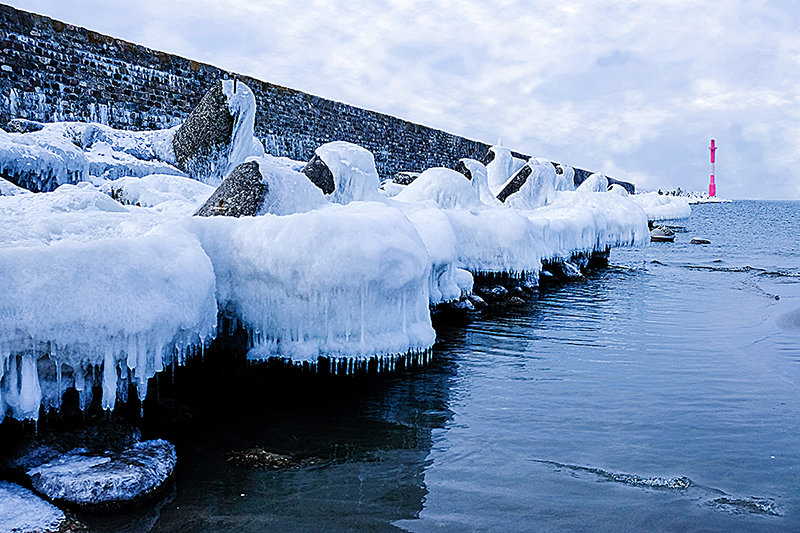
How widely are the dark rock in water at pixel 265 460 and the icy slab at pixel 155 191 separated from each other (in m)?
3.71

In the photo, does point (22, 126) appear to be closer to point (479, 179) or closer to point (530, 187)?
point (479, 179)

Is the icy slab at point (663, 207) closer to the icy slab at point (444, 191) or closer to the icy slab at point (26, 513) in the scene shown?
the icy slab at point (444, 191)

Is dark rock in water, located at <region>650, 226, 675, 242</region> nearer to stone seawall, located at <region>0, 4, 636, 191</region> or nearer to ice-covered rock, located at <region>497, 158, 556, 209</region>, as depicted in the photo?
ice-covered rock, located at <region>497, 158, 556, 209</region>

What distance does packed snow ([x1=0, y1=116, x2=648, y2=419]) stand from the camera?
3016 mm

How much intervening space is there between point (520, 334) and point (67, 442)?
16.2ft

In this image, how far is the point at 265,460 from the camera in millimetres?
3523

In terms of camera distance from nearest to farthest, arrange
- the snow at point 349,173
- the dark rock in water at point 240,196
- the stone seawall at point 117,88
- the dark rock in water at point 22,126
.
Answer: the dark rock in water at point 240,196 → the snow at point 349,173 → the dark rock in water at point 22,126 → the stone seawall at point 117,88

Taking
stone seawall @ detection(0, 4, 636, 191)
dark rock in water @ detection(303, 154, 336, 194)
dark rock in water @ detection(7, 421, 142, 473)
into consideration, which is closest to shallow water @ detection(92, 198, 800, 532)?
dark rock in water @ detection(7, 421, 142, 473)

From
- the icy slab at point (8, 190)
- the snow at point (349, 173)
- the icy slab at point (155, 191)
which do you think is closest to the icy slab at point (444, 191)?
the snow at point (349, 173)

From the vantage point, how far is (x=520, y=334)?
706cm

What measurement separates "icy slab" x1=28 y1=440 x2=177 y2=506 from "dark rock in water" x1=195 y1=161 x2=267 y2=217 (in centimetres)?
262

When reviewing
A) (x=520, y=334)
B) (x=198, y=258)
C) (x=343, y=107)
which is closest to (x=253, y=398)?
(x=198, y=258)

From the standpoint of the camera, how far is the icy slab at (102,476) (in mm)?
2867

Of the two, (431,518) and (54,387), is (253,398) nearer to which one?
(54,387)
